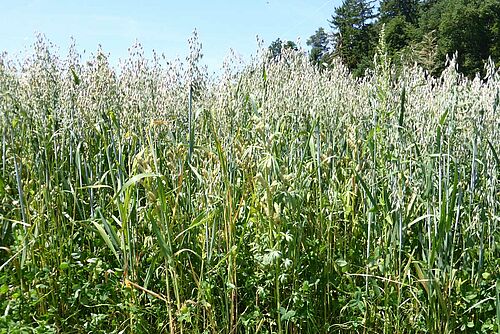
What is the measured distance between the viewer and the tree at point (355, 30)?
3654 centimetres

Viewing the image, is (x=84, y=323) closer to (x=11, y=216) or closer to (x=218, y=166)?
(x=11, y=216)

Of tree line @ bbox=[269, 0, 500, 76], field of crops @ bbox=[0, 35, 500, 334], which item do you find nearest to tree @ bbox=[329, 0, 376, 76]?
tree line @ bbox=[269, 0, 500, 76]

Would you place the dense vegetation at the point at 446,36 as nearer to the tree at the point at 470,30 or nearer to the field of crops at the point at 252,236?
the tree at the point at 470,30

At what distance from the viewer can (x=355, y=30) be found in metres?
42.3

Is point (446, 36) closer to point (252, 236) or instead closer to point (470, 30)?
point (470, 30)

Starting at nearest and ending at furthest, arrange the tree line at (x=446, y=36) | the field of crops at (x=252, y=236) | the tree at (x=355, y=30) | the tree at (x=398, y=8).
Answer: the field of crops at (x=252, y=236), the tree line at (x=446, y=36), the tree at (x=355, y=30), the tree at (x=398, y=8)

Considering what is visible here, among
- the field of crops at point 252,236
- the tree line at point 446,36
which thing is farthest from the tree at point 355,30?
the field of crops at point 252,236

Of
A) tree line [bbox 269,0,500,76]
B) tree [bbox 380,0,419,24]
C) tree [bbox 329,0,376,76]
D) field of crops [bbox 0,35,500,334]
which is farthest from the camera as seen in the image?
tree [bbox 380,0,419,24]

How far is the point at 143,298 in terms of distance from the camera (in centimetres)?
220

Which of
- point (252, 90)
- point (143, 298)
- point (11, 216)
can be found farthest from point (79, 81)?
point (143, 298)

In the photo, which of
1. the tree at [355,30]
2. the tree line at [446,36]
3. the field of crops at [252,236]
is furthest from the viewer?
the tree at [355,30]

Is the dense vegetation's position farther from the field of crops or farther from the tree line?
the field of crops

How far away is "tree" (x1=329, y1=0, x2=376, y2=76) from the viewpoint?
3654 centimetres

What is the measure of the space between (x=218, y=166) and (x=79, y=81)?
113 cm
